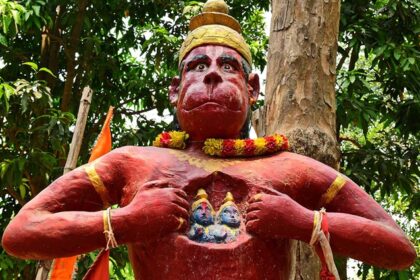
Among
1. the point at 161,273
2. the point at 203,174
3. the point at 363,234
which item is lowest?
the point at 161,273

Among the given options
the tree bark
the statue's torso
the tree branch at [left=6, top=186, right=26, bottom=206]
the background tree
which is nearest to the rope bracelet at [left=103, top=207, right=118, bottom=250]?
the statue's torso

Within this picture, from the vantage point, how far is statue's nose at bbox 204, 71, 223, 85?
9.23 ft

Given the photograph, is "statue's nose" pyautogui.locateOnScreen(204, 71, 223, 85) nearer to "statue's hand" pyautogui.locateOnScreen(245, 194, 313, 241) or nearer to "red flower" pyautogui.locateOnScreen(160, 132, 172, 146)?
"red flower" pyautogui.locateOnScreen(160, 132, 172, 146)

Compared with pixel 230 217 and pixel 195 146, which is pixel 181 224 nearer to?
pixel 230 217

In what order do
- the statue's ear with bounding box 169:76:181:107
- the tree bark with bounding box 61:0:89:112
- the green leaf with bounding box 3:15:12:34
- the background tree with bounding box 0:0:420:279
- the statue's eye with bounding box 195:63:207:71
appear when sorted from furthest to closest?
the tree bark with bounding box 61:0:89:112 < the background tree with bounding box 0:0:420:279 < the green leaf with bounding box 3:15:12:34 < the statue's ear with bounding box 169:76:181:107 < the statue's eye with bounding box 195:63:207:71

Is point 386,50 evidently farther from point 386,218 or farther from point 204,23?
point 386,218

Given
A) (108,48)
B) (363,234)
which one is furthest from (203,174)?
(108,48)

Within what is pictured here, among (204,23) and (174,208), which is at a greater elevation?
(204,23)

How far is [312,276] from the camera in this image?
136 inches

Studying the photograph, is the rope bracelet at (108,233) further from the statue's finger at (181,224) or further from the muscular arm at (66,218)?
the statue's finger at (181,224)

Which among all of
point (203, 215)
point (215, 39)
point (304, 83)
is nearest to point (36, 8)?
point (304, 83)

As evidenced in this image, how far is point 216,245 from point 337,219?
46cm

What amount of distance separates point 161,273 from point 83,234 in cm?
32

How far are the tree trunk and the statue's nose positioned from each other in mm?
841
